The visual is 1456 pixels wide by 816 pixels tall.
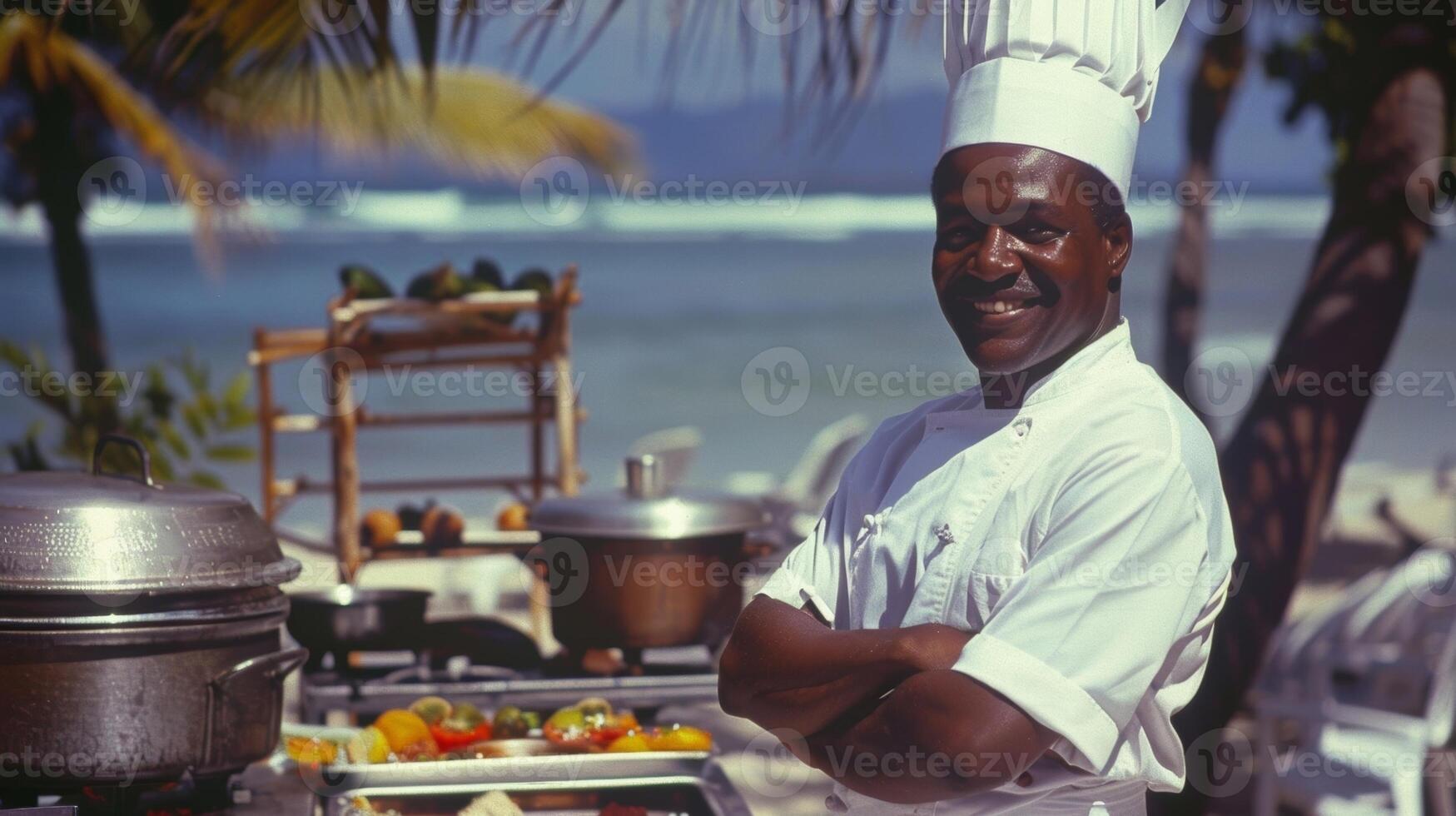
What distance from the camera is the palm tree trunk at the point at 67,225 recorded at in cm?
771

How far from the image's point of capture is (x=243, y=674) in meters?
2.64

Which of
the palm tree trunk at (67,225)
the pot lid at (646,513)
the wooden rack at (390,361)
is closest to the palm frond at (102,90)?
the palm tree trunk at (67,225)

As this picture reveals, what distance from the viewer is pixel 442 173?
8.30 m

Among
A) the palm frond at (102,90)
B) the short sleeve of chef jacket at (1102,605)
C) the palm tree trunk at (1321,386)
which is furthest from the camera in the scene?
the palm frond at (102,90)

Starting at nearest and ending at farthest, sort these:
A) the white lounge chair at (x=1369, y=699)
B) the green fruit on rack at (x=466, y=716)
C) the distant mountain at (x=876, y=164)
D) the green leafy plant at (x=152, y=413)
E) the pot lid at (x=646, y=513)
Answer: the green fruit on rack at (x=466, y=716) < the pot lid at (x=646, y=513) < the white lounge chair at (x=1369, y=699) < the green leafy plant at (x=152, y=413) < the distant mountain at (x=876, y=164)

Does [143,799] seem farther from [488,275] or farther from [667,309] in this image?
[667,309]

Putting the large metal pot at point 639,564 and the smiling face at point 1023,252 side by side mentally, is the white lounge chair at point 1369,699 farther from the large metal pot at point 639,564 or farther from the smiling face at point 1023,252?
the smiling face at point 1023,252

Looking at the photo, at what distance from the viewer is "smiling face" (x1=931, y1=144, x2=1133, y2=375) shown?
5.85 feet

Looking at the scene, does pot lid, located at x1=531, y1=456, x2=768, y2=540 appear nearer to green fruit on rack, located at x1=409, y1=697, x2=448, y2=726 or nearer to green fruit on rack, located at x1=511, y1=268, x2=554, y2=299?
green fruit on rack, located at x1=409, y1=697, x2=448, y2=726

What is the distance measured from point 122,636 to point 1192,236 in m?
5.10

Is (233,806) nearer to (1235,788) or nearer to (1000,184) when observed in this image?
(1000,184)

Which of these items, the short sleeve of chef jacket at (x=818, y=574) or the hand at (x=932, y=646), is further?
the short sleeve of chef jacket at (x=818, y=574)

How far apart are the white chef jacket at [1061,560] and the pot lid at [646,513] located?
49.6 inches

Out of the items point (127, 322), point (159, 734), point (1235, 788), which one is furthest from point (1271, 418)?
point (127, 322)
